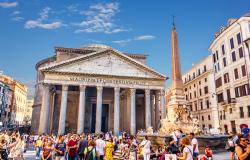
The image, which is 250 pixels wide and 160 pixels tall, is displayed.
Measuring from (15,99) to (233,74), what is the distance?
54723mm

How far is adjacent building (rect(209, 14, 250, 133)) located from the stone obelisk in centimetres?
1460

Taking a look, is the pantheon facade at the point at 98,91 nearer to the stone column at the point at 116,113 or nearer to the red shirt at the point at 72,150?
the stone column at the point at 116,113

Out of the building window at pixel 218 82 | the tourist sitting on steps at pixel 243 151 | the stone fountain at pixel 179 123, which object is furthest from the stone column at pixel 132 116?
the tourist sitting on steps at pixel 243 151

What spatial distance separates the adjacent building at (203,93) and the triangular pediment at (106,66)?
8.64 meters

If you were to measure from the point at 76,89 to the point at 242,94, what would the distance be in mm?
22786

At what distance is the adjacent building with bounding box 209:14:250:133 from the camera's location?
24.5m

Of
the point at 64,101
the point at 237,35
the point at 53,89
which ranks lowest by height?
the point at 64,101

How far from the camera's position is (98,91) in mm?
29297

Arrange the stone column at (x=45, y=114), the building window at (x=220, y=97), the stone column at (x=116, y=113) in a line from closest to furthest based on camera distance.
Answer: the stone column at (x=45, y=114)
the stone column at (x=116, y=113)
the building window at (x=220, y=97)

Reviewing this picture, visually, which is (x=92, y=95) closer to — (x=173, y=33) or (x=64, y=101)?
(x=64, y=101)

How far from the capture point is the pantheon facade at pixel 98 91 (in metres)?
27.9

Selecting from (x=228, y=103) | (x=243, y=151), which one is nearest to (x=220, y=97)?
(x=228, y=103)

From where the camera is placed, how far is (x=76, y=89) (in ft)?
110

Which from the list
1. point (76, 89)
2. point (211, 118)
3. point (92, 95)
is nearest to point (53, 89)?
point (76, 89)
